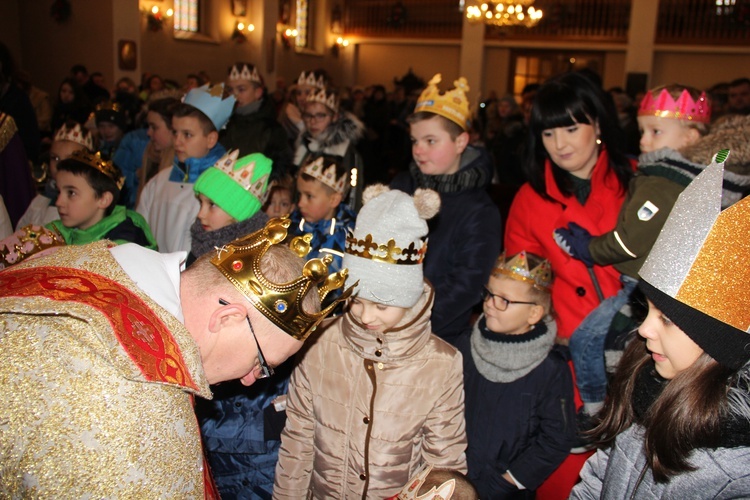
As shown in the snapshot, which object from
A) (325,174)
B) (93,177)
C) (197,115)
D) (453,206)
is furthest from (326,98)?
(453,206)

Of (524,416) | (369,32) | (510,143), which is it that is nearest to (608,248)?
(524,416)

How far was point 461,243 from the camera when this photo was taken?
2713mm

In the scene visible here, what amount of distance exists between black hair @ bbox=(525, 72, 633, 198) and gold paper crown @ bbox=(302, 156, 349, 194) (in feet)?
3.66

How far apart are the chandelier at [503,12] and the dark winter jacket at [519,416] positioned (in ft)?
45.0

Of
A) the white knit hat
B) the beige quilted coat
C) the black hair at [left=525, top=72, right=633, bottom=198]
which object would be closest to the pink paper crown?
the black hair at [left=525, top=72, right=633, bottom=198]

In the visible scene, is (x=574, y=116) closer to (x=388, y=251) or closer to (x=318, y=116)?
(x=388, y=251)

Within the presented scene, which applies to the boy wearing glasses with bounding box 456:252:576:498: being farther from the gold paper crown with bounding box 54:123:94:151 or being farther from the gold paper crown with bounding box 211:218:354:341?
the gold paper crown with bounding box 54:123:94:151

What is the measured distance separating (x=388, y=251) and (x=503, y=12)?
14.6 metres

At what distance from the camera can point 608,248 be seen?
2395 mm

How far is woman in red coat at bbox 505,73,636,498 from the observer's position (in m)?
2.64

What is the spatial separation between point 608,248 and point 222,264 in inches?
65.2

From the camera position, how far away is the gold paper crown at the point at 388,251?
2092 millimetres

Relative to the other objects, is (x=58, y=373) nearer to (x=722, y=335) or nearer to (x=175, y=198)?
(x=722, y=335)

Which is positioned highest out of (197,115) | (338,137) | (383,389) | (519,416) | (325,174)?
(197,115)
